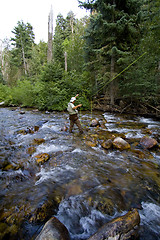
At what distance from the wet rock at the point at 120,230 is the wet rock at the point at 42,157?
2.44 meters

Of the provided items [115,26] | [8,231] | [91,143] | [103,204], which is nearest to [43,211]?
[8,231]

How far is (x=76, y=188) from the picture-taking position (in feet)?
8.93

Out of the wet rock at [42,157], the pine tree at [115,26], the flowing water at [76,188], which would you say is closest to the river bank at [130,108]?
the pine tree at [115,26]

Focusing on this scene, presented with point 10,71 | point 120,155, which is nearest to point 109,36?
point 120,155

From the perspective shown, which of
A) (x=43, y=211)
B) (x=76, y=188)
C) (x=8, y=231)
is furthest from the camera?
(x=76, y=188)

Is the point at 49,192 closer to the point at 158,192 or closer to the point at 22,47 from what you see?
the point at 158,192

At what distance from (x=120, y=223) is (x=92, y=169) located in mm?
1779

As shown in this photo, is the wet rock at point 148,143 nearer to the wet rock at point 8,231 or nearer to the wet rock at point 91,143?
the wet rock at point 91,143

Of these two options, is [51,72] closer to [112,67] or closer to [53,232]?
[112,67]

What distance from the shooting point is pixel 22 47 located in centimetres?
2966

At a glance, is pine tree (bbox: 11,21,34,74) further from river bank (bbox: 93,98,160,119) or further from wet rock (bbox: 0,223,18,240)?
wet rock (bbox: 0,223,18,240)

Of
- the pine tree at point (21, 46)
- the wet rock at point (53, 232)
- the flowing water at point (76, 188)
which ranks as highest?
the pine tree at point (21, 46)

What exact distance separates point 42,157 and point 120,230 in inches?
109

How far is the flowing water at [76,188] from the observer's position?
2.00 metres
